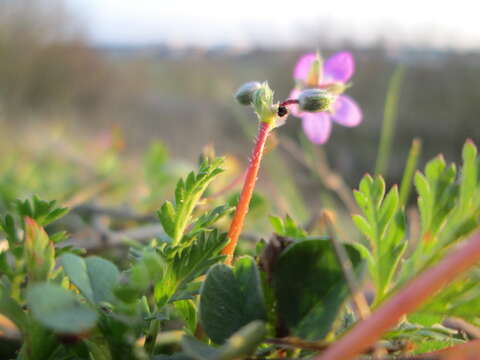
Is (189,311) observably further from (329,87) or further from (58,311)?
(329,87)

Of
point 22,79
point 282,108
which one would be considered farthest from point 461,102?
point 282,108

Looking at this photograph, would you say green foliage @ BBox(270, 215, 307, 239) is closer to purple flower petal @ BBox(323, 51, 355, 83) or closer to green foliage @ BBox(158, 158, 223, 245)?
green foliage @ BBox(158, 158, 223, 245)

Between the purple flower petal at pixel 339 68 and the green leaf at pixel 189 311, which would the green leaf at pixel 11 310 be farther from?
the purple flower petal at pixel 339 68

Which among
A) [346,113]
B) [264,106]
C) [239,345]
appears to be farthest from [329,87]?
[239,345]

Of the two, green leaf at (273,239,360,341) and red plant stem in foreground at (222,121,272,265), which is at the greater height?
red plant stem in foreground at (222,121,272,265)

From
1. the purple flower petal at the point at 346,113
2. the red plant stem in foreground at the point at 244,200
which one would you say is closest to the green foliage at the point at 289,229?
the red plant stem in foreground at the point at 244,200

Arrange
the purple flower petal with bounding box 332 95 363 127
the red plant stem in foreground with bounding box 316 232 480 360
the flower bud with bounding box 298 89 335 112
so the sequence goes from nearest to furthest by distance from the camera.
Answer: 1. the red plant stem in foreground with bounding box 316 232 480 360
2. the flower bud with bounding box 298 89 335 112
3. the purple flower petal with bounding box 332 95 363 127

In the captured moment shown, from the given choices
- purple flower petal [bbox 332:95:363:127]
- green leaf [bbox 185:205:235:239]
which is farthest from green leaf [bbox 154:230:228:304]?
purple flower petal [bbox 332:95:363:127]
